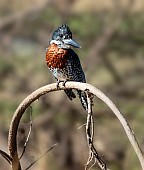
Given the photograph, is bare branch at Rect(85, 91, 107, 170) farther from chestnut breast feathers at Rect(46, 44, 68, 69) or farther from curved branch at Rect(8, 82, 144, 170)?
chestnut breast feathers at Rect(46, 44, 68, 69)

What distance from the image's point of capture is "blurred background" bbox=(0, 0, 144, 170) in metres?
4.65

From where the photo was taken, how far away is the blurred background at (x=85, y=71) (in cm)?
465

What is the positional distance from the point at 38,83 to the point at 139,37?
1.32 m

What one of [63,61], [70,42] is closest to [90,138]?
[70,42]

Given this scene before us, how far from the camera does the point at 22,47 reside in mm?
7980

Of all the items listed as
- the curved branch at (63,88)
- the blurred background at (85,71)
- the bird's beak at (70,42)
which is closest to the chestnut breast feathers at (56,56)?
the bird's beak at (70,42)

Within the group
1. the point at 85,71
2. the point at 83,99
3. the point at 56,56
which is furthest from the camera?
the point at 85,71

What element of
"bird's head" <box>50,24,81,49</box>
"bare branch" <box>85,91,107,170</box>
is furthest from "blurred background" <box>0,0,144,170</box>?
"bare branch" <box>85,91,107,170</box>

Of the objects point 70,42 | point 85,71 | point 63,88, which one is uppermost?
point 85,71

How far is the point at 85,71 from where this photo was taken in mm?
5191

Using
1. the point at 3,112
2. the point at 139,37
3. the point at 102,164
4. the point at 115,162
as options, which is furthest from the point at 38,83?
the point at 102,164

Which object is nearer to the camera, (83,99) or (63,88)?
(63,88)

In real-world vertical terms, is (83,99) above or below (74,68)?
below

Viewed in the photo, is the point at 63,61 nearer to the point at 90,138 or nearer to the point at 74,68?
A: the point at 74,68
